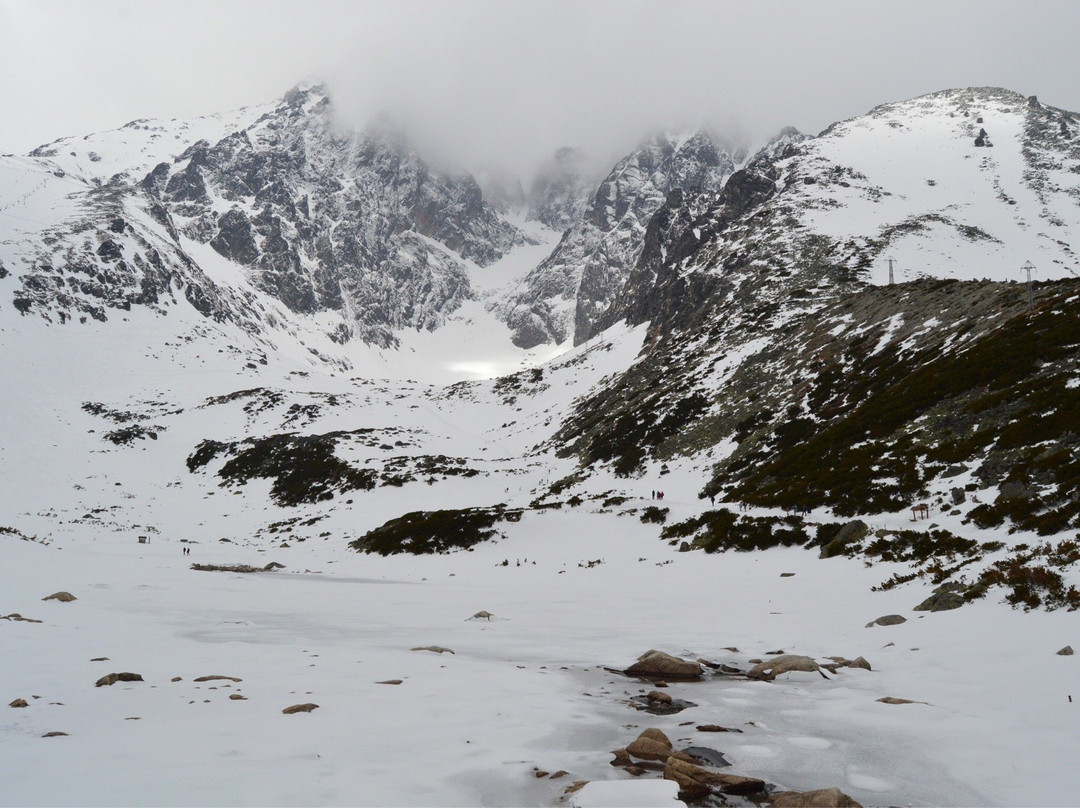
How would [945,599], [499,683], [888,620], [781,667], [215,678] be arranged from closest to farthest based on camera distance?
[215,678]
[499,683]
[781,667]
[945,599]
[888,620]

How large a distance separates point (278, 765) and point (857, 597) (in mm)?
13707

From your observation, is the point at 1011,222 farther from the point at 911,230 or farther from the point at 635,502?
the point at 635,502

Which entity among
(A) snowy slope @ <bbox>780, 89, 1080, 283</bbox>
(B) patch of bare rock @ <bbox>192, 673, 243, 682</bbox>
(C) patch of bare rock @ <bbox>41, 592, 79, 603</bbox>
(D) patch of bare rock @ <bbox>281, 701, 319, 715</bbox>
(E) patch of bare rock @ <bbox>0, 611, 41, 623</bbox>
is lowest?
(C) patch of bare rock @ <bbox>41, 592, 79, 603</bbox>

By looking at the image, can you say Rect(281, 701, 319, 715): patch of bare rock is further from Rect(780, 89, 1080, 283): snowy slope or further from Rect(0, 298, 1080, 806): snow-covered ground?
Rect(780, 89, 1080, 283): snowy slope

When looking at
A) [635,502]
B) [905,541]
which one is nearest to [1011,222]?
[635,502]

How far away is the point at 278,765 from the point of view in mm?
4980

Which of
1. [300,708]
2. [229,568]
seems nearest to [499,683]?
[300,708]

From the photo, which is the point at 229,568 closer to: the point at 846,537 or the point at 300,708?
the point at 300,708

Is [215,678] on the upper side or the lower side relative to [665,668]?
lower

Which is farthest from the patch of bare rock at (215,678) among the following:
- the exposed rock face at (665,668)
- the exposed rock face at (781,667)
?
the exposed rock face at (781,667)

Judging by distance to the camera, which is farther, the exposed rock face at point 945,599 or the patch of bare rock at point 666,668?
the exposed rock face at point 945,599

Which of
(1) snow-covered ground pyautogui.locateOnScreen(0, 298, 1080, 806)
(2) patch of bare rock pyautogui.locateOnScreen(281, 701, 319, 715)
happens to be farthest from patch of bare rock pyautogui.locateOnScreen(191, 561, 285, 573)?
(2) patch of bare rock pyautogui.locateOnScreen(281, 701, 319, 715)

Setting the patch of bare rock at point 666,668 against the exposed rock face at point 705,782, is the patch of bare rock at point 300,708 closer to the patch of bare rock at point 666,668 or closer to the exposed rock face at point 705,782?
the exposed rock face at point 705,782

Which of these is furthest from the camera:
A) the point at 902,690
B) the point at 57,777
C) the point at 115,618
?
the point at 115,618
